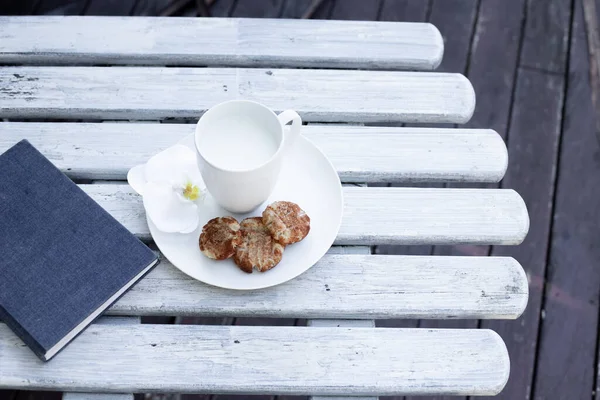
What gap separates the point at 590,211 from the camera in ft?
4.94

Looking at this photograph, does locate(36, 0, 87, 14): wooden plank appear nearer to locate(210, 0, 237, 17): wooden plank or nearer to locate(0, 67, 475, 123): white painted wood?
locate(210, 0, 237, 17): wooden plank

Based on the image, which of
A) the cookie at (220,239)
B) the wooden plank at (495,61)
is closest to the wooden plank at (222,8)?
the wooden plank at (495,61)

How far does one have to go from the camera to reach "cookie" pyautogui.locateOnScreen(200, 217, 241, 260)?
2.45 feet

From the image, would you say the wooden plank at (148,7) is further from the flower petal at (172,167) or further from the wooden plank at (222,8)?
the flower petal at (172,167)

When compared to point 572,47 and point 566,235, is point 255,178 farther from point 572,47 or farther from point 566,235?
point 572,47

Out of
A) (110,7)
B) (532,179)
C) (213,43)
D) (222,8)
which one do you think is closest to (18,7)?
(110,7)

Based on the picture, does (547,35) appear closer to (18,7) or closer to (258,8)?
(258,8)

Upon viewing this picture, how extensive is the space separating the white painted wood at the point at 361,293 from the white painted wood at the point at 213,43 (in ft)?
1.09

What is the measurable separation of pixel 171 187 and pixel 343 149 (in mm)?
238

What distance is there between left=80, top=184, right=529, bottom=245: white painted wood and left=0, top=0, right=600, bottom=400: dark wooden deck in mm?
546

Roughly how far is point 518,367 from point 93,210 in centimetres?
93

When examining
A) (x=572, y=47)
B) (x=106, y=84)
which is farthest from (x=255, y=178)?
(x=572, y=47)

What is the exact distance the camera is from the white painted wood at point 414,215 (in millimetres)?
828

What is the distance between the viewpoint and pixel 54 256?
76 centimetres
